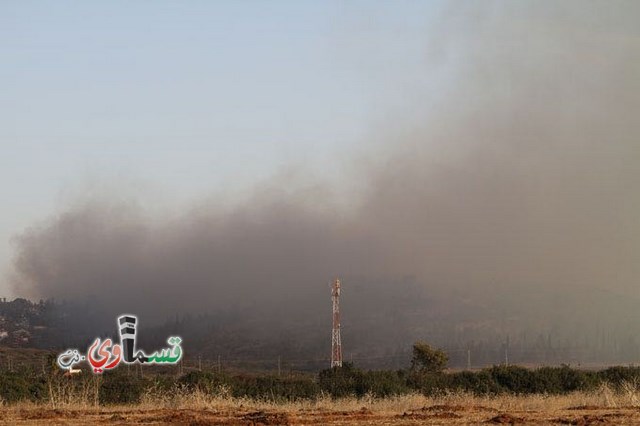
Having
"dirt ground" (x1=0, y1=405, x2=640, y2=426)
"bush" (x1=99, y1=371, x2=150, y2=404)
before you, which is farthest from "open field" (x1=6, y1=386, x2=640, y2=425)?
"bush" (x1=99, y1=371, x2=150, y2=404)

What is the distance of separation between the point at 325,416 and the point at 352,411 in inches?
115

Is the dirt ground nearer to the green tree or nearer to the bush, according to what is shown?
the bush

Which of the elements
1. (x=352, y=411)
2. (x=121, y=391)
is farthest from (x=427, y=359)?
(x=352, y=411)

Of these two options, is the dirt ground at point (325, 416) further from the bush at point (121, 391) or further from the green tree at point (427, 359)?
the green tree at point (427, 359)

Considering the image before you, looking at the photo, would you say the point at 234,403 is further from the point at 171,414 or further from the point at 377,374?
the point at 377,374

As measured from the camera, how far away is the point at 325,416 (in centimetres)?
3403

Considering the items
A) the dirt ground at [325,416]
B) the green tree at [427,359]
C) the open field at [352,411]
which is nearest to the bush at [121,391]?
the open field at [352,411]

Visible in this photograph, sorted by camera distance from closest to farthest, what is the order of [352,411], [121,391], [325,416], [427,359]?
[325,416] → [352,411] → [121,391] → [427,359]

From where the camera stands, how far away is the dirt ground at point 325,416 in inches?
1214

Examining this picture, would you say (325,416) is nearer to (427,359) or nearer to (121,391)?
(121,391)

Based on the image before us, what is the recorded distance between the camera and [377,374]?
Answer: 169 feet

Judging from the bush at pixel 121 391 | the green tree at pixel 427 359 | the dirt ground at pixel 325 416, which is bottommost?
the dirt ground at pixel 325 416

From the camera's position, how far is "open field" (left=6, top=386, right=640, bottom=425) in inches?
1243

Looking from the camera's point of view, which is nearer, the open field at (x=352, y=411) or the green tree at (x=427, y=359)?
the open field at (x=352, y=411)
